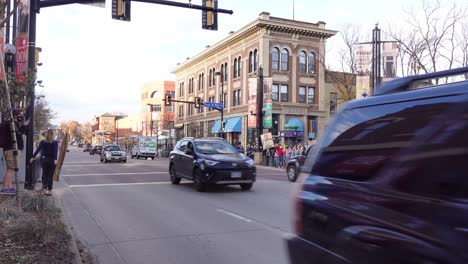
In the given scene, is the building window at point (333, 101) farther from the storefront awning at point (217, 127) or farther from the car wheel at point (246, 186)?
the car wheel at point (246, 186)

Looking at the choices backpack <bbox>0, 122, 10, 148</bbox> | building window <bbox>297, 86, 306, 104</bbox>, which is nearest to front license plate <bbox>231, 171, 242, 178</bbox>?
backpack <bbox>0, 122, 10, 148</bbox>

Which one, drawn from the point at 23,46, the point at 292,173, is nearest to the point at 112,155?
the point at 292,173

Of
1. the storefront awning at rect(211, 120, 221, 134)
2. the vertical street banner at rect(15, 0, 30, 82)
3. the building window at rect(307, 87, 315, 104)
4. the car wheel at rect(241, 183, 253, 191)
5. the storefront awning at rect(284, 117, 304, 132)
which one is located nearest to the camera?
the vertical street banner at rect(15, 0, 30, 82)

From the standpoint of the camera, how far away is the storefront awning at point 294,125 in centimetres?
4397

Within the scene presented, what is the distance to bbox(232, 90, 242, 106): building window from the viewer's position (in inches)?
1902

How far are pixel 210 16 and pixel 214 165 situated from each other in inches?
228

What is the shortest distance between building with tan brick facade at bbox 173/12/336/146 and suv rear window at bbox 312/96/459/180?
3675 cm

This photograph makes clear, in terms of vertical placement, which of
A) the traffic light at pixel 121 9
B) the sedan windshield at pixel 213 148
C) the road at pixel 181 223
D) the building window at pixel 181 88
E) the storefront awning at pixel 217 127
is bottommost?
the road at pixel 181 223

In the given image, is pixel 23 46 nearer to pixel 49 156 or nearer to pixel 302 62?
pixel 49 156

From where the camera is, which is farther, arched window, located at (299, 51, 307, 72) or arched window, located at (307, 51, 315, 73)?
arched window, located at (307, 51, 315, 73)

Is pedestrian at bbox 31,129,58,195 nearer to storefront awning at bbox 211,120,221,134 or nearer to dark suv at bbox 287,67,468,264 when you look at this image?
dark suv at bbox 287,67,468,264

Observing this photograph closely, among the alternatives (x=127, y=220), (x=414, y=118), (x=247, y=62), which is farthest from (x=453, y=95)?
(x=247, y=62)

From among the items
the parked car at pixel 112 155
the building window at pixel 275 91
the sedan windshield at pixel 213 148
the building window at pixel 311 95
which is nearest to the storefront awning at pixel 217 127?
the building window at pixel 275 91

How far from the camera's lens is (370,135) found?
305cm
